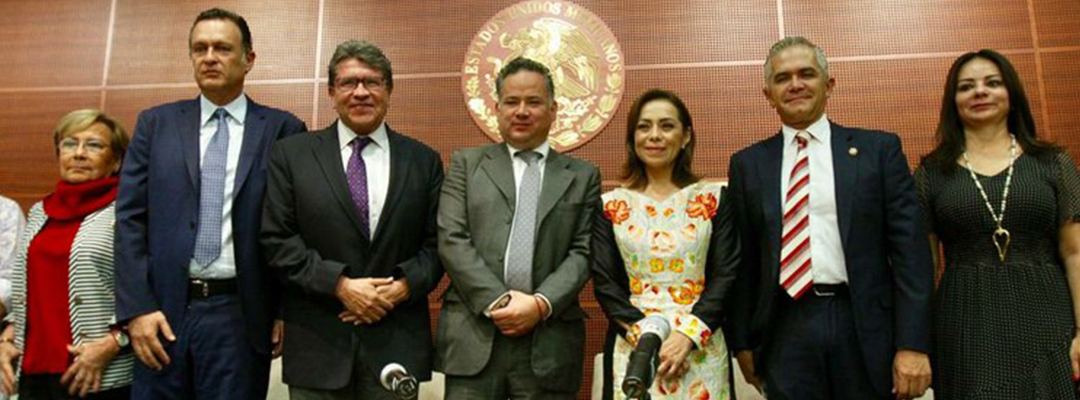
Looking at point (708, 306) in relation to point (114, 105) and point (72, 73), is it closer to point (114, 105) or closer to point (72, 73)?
point (114, 105)

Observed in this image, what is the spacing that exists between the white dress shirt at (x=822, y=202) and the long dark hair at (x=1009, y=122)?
1.26 ft

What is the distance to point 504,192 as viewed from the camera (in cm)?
205

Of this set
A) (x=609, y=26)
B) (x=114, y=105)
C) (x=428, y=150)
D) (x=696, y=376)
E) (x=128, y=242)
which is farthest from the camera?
(x=114, y=105)

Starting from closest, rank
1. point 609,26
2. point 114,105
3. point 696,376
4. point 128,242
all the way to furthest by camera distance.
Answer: point 696,376
point 128,242
point 609,26
point 114,105

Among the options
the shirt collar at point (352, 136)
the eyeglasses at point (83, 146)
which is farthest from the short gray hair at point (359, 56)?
the eyeglasses at point (83, 146)

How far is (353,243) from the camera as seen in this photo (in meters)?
2.00

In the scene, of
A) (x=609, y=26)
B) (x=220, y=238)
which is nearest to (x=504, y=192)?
(x=220, y=238)

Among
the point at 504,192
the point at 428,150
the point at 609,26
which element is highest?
the point at 609,26

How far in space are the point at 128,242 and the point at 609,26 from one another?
2775 mm

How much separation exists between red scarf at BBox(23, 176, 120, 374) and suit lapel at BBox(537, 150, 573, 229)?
4.90 ft

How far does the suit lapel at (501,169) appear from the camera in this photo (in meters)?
2.05

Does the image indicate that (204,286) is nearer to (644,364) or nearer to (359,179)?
(359,179)

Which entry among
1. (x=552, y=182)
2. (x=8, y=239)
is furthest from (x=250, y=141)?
(x=8, y=239)

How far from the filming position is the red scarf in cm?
220
